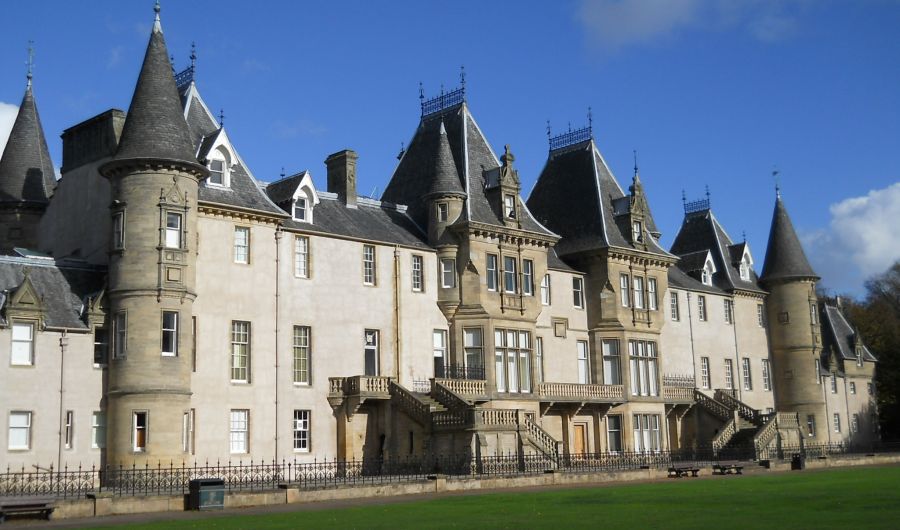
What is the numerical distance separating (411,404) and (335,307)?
5328mm

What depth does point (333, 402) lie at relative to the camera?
42.7 m

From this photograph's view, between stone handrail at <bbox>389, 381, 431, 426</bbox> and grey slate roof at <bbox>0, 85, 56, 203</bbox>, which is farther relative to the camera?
grey slate roof at <bbox>0, 85, 56, 203</bbox>

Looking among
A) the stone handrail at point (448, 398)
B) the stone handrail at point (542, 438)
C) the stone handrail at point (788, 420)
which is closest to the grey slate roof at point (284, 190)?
the stone handrail at point (448, 398)

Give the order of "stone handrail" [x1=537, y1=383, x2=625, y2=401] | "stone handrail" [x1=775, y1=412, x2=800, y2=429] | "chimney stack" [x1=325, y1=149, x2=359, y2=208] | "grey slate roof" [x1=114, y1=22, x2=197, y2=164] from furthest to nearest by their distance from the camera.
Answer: "stone handrail" [x1=775, y1=412, x2=800, y2=429] → "stone handrail" [x1=537, y1=383, x2=625, y2=401] → "chimney stack" [x1=325, y1=149, x2=359, y2=208] → "grey slate roof" [x1=114, y1=22, x2=197, y2=164]

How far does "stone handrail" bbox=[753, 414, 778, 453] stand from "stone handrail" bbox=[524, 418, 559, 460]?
1599cm

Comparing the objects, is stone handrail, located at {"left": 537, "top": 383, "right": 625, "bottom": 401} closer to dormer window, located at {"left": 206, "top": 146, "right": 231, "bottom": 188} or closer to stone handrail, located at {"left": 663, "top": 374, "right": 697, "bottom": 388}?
stone handrail, located at {"left": 663, "top": 374, "right": 697, "bottom": 388}

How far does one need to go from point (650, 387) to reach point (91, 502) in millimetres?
36430

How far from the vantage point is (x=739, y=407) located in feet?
194

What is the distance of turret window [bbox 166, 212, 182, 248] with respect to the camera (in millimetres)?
37656

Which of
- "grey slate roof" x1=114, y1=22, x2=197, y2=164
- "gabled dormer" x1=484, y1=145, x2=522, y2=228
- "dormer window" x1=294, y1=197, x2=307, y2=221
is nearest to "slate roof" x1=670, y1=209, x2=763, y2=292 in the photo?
"gabled dormer" x1=484, y1=145, x2=522, y2=228

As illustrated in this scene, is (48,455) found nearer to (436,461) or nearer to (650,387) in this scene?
(436,461)

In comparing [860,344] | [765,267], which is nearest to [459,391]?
[765,267]

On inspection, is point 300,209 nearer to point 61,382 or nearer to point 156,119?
point 156,119

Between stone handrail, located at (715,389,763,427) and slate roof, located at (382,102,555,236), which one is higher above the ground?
slate roof, located at (382,102,555,236)
